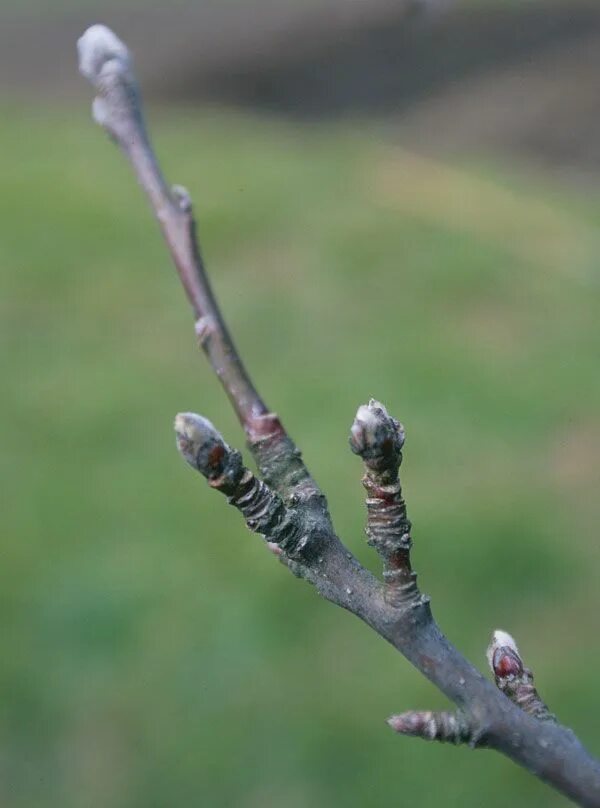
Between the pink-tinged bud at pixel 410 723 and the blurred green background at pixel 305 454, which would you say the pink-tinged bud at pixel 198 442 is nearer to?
the pink-tinged bud at pixel 410 723

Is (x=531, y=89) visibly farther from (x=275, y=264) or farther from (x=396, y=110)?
(x=275, y=264)

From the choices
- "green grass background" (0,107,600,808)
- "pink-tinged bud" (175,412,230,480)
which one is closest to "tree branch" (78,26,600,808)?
"pink-tinged bud" (175,412,230,480)

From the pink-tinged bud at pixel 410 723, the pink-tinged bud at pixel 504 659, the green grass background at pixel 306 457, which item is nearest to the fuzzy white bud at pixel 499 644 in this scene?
the pink-tinged bud at pixel 504 659

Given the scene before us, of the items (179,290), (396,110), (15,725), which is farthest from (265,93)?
(15,725)

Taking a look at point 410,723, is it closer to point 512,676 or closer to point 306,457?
point 512,676

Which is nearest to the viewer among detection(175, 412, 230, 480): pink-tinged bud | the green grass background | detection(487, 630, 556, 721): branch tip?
detection(175, 412, 230, 480): pink-tinged bud

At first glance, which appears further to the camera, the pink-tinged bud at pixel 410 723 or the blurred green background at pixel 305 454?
the blurred green background at pixel 305 454

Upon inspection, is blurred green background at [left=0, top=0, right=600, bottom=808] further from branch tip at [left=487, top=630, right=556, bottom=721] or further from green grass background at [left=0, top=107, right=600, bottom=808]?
branch tip at [left=487, top=630, right=556, bottom=721]
